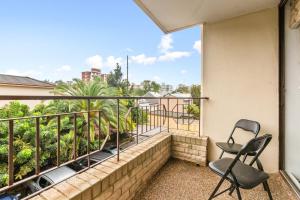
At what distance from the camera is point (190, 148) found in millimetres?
2572

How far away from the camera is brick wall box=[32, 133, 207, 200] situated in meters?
1.11

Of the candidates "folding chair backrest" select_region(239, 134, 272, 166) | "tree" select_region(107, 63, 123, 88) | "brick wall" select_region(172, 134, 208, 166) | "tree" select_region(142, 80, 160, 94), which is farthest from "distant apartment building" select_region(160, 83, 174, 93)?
"folding chair backrest" select_region(239, 134, 272, 166)

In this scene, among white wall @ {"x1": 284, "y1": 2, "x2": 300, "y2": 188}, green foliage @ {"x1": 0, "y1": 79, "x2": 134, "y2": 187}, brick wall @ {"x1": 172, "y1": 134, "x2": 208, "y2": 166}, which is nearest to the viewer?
white wall @ {"x1": 284, "y1": 2, "x2": 300, "y2": 188}

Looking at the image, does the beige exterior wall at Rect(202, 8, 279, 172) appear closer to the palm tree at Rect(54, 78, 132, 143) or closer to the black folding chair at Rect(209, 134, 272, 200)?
the black folding chair at Rect(209, 134, 272, 200)

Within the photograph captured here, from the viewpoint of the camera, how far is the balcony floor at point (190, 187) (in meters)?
1.69

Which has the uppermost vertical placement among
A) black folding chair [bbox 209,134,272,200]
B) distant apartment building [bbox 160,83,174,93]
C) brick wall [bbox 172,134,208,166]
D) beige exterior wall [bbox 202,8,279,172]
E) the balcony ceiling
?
distant apartment building [bbox 160,83,174,93]

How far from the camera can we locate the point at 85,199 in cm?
110

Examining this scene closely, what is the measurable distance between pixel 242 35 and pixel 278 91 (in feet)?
2.95

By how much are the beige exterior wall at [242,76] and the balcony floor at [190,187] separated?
402 millimetres

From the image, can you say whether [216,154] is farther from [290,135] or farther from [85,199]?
[85,199]

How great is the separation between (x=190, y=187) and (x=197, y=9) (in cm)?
227

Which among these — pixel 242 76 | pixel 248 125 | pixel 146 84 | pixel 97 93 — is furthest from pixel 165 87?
pixel 248 125

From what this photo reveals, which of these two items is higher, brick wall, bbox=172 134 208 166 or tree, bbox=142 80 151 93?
tree, bbox=142 80 151 93

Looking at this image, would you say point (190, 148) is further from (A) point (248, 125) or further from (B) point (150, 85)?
(B) point (150, 85)
